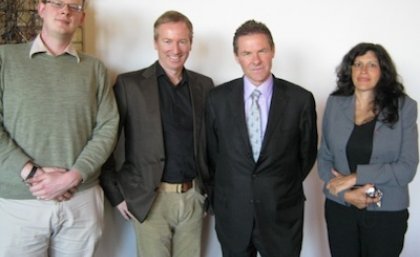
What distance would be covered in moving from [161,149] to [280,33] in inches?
43.7

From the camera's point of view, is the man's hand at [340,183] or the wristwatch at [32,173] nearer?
the wristwatch at [32,173]

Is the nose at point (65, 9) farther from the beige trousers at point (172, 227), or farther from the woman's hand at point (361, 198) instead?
the woman's hand at point (361, 198)

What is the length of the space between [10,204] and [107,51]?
45.2 inches

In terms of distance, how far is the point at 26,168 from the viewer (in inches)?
67.9

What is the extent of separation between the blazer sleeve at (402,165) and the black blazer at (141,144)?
83cm

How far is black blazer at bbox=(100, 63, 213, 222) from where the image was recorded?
→ 210cm

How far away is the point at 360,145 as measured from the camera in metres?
1.99

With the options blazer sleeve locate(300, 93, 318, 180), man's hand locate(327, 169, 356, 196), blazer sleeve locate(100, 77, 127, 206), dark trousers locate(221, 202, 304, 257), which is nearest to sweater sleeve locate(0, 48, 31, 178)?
blazer sleeve locate(100, 77, 127, 206)

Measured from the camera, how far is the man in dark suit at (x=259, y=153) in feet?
6.31

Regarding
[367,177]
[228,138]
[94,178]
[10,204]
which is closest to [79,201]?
[94,178]

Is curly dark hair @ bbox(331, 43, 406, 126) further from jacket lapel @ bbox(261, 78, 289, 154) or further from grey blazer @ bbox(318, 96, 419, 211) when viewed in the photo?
jacket lapel @ bbox(261, 78, 289, 154)

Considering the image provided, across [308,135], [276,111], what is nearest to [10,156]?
[276,111]

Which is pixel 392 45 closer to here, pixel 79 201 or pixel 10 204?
pixel 79 201

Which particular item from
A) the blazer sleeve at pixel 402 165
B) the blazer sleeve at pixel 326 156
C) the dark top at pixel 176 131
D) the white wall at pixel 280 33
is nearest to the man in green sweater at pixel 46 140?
the dark top at pixel 176 131
